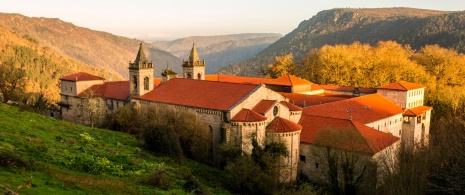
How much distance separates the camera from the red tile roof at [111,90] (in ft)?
169

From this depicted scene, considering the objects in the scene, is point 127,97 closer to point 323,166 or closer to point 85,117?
point 85,117

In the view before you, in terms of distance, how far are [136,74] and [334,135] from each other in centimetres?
2477

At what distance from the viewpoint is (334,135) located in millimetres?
33438

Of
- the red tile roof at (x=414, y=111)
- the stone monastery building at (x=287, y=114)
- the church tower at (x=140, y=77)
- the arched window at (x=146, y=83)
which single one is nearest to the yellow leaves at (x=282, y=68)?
the stone monastery building at (x=287, y=114)

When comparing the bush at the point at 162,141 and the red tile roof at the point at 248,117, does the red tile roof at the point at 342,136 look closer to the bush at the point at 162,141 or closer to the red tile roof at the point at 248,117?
the red tile roof at the point at 248,117

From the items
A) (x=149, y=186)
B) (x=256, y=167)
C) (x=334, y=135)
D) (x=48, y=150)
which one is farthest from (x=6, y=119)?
(x=334, y=135)

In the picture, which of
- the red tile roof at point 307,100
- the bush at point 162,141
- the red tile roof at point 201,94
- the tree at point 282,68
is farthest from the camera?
the tree at point 282,68

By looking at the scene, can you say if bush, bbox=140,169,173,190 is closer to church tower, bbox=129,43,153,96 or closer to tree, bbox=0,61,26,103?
church tower, bbox=129,43,153,96

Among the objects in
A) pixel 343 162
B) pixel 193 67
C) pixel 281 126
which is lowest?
pixel 343 162

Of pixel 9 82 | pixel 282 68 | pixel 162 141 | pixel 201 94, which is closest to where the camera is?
pixel 162 141

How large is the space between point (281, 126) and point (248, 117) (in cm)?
290

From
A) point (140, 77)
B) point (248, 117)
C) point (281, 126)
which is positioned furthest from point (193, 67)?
point (281, 126)

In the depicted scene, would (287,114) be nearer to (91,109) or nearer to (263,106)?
(263,106)

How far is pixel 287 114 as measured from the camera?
38.0 metres
